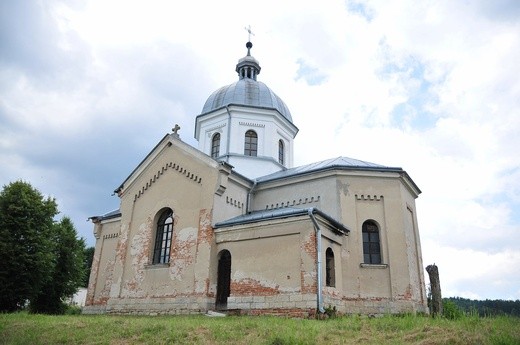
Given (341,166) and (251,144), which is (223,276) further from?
(251,144)

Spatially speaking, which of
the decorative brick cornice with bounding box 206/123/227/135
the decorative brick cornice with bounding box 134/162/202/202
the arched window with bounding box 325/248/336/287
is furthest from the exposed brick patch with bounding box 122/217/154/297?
the arched window with bounding box 325/248/336/287

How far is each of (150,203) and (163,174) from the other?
1411mm

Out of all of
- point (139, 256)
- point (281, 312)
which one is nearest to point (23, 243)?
point (139, 256)

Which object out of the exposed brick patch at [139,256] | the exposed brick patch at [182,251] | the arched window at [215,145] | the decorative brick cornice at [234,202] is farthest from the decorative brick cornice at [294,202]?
the arched window at [215,145]

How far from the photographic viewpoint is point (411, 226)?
661 inches

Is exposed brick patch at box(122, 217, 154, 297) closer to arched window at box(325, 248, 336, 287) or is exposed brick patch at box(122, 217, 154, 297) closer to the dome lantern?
arched window at box(325, 248, 336, 287)

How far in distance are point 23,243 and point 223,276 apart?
33.3ft

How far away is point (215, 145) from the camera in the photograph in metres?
22.0

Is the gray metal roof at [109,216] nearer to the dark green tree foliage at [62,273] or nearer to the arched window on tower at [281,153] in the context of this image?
the dark green tree foliage at [62,273]

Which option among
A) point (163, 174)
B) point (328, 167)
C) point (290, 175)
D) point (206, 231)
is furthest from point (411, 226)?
point (163, 174)

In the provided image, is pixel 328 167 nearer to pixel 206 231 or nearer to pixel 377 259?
pixel 377 259

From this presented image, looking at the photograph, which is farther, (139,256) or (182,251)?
(139,256)

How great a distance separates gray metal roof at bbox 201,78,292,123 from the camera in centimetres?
2223

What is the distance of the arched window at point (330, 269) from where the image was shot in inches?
540
